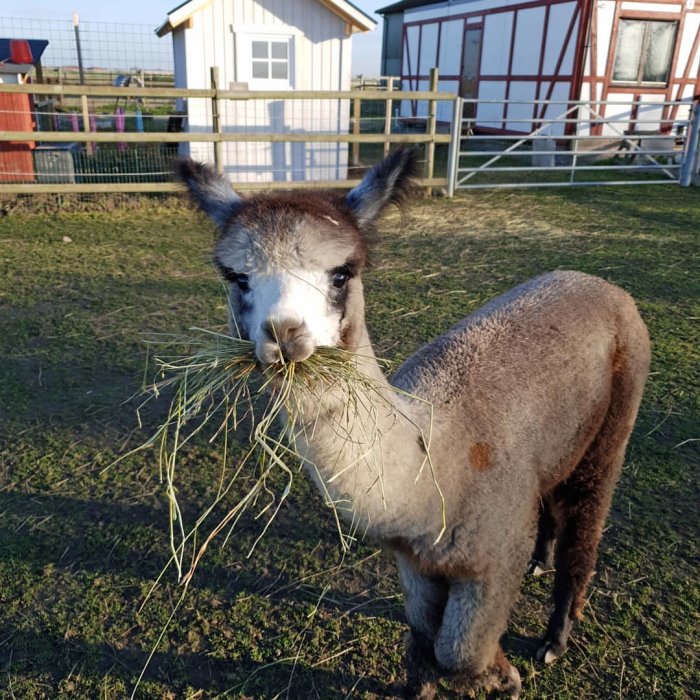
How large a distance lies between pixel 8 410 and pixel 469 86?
1738 cm

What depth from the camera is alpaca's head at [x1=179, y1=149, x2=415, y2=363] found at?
1631 millimetres

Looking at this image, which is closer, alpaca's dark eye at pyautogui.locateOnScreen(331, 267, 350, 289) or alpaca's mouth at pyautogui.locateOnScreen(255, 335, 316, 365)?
alpaca's mouth at pyautogui.locateOnScreen(255, 335, 316, 365)

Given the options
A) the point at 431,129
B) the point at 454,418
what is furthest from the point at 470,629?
the point at 431,129

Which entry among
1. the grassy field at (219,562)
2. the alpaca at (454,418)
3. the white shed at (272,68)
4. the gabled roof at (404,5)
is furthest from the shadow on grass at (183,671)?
the gabled roof at (404,5)

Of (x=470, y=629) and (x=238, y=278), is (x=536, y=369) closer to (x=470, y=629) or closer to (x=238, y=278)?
(x=470, y=629)

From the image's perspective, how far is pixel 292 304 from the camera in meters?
1.63

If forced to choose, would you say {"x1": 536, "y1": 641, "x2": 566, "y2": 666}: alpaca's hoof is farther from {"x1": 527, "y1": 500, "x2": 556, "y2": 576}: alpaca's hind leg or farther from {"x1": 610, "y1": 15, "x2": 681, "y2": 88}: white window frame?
{"x1": 610, "y1": 15, "x2": 681, "y2": 88}: white window frame

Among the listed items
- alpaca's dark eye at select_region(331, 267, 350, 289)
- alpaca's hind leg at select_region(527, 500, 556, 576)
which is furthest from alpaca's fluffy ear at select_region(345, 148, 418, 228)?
alpaca's hind leg at select_region(527, 500, 556, 576)

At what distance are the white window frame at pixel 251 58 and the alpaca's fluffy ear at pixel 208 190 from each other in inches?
340

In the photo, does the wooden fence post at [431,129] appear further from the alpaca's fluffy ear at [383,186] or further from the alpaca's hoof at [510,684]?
the alpaca's hoof at [510,684]

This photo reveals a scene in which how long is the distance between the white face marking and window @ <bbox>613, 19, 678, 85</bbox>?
49.4 ft

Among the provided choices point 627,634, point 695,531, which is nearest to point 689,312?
point 695,531

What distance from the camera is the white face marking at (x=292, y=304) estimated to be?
1.61 meters

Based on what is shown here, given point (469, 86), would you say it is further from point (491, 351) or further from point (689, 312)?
point (491, 351)
